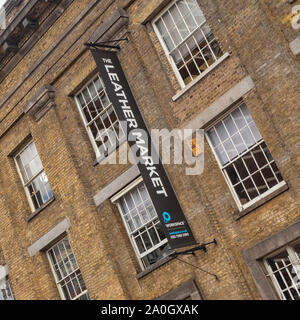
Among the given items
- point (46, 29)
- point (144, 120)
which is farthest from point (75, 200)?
point (46, 29)

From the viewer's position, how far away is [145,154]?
14422 mm

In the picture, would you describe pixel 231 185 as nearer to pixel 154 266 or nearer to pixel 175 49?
pixel 154 266

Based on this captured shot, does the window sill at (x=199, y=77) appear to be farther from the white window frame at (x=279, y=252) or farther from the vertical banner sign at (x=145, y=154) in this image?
the white window frame at (x=279, y=252)

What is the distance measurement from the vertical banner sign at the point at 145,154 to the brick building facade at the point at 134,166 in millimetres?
436

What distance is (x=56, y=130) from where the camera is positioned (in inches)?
702

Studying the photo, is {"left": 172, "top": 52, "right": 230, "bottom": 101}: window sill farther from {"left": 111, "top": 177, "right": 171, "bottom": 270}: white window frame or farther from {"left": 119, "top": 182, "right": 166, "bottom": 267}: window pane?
{"left": 119, "top": 182, "right": 166, "bottom": 267}: window pane

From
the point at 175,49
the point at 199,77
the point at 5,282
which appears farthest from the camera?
the point at 5,282

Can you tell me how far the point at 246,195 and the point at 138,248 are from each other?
3.58 meters

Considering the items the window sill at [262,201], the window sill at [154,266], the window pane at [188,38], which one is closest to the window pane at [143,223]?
the window sill at [154,266]

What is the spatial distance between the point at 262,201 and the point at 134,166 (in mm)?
3808

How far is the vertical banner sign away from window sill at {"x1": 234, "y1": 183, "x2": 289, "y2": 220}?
124cm

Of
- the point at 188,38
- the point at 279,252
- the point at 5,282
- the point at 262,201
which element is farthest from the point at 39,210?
the point at 279,252

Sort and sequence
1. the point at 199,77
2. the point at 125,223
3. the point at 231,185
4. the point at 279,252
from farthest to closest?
1. the point at 125,223
2. the point at 199,77
3. the point at 231,185
4. the point at 279,252

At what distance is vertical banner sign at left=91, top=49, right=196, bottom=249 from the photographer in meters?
13.7
